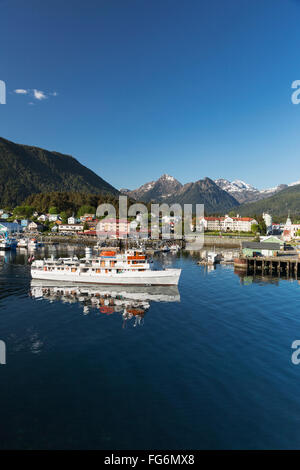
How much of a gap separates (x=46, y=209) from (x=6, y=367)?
190 m

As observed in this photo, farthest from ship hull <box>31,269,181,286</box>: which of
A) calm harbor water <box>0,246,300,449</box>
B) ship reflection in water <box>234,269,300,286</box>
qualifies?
ship reflection in water <box>234,269,300,286</box>

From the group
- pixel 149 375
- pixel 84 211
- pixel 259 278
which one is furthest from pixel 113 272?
pixel 84 211

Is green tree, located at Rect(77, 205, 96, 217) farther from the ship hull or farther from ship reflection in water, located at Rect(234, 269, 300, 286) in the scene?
the ship hull

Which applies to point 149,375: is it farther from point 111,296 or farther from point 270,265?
point 270,265

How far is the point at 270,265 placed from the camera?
58.9 m

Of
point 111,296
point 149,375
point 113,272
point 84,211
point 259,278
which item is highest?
point 84,211

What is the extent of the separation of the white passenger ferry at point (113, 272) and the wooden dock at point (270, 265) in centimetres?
2522

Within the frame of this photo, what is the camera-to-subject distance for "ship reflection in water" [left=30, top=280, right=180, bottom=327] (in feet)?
98.1

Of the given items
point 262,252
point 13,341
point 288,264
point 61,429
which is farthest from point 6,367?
point 262,252

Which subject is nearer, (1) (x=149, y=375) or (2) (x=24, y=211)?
(1) (x=149, y=375)

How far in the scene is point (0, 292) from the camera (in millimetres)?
35656

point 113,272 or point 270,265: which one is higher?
point 113,272

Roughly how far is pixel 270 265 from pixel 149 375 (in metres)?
50.6
